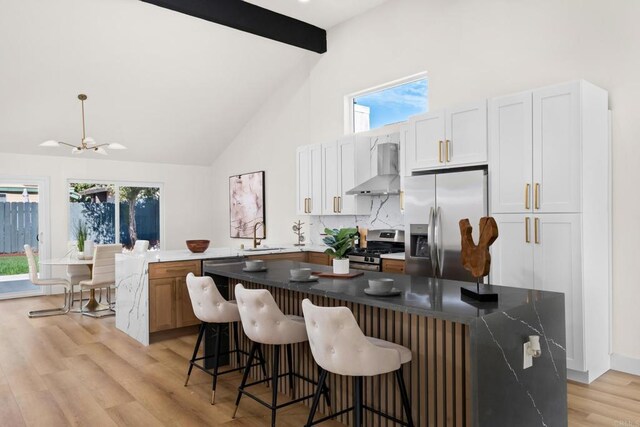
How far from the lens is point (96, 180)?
27.3 ft

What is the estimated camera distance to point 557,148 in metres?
3.52

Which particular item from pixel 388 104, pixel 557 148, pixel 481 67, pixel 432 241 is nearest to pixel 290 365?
pixel 432 241

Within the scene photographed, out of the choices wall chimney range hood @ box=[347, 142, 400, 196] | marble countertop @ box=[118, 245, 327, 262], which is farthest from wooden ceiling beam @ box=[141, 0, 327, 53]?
marble countertop @ box=[118, 245, 327, 262]

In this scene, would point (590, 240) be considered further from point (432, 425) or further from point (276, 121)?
point (276, 121)

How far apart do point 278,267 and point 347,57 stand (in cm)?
373

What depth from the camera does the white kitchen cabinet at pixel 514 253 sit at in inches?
146

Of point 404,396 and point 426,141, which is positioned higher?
point 426,141

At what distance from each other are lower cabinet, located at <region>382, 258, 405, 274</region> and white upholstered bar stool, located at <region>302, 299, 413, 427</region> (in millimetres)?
2469

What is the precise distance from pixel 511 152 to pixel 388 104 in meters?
2.39

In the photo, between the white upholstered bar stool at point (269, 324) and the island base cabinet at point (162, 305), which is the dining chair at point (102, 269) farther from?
the white upholstered bar stool at point (269, 324)

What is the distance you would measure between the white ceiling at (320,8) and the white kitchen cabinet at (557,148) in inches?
120

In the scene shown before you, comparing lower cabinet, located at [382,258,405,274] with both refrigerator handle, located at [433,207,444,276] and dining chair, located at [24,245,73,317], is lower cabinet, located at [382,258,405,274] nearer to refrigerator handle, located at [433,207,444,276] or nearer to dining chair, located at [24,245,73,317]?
refrigerator handle, located at [433,207,444,276]

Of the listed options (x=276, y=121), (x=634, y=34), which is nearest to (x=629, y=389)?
(x=634, y=34)

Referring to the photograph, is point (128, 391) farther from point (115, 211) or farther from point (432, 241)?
point (115, 211)
